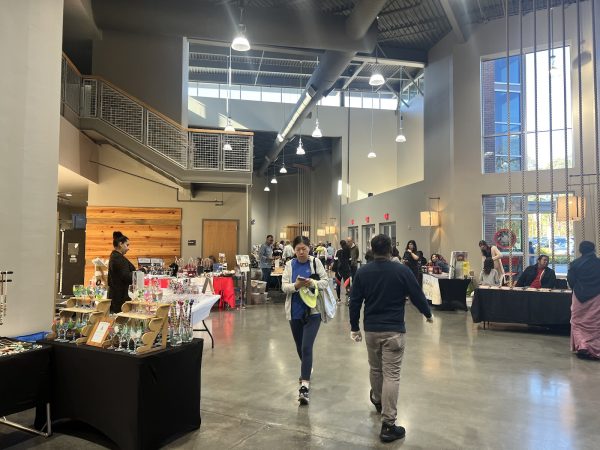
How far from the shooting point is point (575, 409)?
365 centimetres

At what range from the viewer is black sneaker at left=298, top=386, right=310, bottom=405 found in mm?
3707

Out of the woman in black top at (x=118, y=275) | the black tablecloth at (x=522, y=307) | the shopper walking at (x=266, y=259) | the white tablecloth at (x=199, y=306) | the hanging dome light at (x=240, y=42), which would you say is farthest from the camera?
the shopper walking at (x=266, y=259)

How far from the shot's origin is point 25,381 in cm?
292

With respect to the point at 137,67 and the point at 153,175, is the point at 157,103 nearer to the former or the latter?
the point at 137,67

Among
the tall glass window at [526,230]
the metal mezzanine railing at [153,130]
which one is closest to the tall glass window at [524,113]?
the tall glass window at [526,230]

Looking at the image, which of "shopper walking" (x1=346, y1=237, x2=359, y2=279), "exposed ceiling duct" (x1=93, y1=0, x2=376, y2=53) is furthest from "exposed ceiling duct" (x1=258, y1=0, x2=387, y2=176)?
"shopper walking" (x1=346, y1=237, x2=359, y2=279)

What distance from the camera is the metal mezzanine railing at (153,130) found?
855 cm

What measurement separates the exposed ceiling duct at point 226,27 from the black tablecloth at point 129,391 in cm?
788

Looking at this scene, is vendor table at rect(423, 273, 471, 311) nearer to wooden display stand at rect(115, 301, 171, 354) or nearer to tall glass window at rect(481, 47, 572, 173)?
tall glass window at rect(481, 47, 572, 173)

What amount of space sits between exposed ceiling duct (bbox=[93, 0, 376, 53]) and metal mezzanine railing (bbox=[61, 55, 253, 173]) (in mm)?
1511

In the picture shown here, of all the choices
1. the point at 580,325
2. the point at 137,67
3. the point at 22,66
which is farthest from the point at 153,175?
the point at 580,325

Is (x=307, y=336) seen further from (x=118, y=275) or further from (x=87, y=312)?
(x=118, y=275)

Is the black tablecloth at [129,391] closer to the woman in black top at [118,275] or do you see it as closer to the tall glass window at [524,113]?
the woman in black top at [118,275]

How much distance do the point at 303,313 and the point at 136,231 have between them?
8102mm
